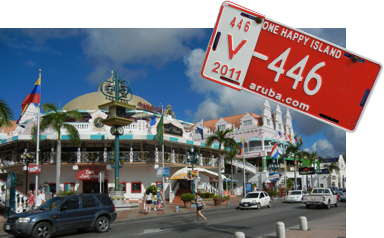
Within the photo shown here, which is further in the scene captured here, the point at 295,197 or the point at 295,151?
the point at 295,151

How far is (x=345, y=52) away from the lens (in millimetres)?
2480

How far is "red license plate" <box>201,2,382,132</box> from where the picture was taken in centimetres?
244

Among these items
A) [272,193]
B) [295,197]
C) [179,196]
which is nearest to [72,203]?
[179,196]

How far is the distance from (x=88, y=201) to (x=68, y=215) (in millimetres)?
1197

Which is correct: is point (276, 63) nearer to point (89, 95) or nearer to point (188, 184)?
point (188, 184)

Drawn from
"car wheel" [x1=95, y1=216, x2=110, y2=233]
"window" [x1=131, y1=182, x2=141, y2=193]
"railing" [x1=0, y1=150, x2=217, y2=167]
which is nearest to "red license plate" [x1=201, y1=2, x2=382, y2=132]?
"car wheel" [x1=95, y1=216, x2=110, y2=233]

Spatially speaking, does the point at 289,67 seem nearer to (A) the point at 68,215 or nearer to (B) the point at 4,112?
(A) the point at 68,215

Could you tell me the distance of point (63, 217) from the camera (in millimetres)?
13391

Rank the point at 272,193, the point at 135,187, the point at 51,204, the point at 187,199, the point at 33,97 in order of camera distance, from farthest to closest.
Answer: the point at 272,193
the point at 135,187
the point at 187,199
the point at 33,97
the point at 51,204

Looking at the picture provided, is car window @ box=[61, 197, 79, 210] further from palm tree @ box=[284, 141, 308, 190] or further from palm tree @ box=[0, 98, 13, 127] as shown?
palm tree @ box=[284, 141, 308, 190]

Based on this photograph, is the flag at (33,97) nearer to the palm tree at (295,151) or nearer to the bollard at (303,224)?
the bollard at (303,224)

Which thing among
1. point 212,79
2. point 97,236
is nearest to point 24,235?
point 97,236

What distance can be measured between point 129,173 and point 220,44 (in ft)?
102

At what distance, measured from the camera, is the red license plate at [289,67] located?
8.02 ft
